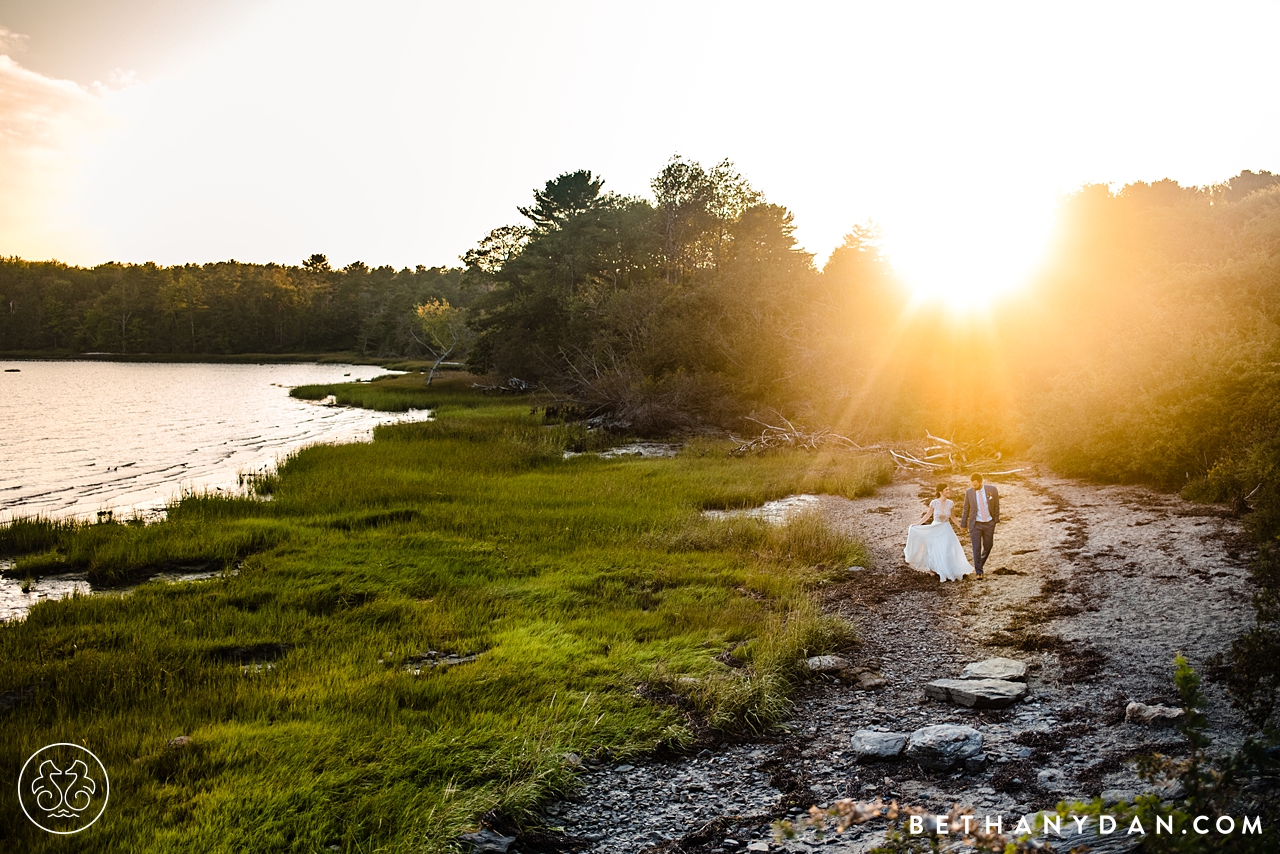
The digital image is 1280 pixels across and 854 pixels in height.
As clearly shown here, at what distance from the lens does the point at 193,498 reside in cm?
1800

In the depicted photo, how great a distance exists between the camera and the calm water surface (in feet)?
70.5

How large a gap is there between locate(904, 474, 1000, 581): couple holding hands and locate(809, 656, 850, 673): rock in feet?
14.2

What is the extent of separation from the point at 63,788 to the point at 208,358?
12822cm

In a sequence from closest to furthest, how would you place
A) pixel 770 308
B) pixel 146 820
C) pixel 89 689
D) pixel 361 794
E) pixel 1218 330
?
pixel 146 820, pixel 361 794, pixel 89 689, pixel 1218 330, pixel 770 308

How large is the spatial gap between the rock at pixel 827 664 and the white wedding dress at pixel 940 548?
429 cm

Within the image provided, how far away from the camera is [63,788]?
593cm

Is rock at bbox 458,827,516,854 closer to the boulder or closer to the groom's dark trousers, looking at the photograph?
the boulder

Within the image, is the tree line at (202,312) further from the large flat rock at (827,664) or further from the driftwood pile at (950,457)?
the large flat rock at (827,664)

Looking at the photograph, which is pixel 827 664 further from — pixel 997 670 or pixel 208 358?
pixel 208 358

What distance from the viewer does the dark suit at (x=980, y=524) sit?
12367 mm

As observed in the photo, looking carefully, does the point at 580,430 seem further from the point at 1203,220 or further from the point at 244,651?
the point at 1203,220

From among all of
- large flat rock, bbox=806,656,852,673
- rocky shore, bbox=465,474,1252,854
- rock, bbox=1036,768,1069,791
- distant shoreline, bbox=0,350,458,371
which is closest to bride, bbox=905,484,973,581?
rocky shore, bbox=465,474,1252,854

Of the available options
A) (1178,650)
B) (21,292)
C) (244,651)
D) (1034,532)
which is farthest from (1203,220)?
(21,292)

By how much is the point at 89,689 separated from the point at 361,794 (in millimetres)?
4299
